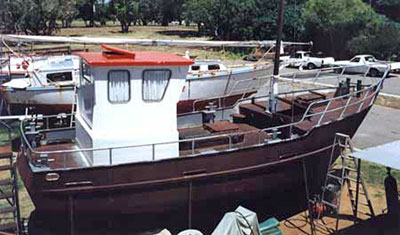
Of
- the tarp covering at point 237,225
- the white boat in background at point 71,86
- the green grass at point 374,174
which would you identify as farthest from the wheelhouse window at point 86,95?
the green grass at point 374,174

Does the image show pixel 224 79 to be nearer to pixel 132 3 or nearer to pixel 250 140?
pixel 250 140

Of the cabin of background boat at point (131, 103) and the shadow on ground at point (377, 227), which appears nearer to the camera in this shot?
the cabin of background boat at point (131, 103)

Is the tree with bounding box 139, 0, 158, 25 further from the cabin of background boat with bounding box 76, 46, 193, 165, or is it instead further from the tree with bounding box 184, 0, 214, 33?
the cabin of background boat with bounding box 76, 46, 193, 165

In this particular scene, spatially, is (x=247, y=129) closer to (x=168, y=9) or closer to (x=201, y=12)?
(x=201, y=12)

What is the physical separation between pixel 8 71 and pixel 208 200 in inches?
448

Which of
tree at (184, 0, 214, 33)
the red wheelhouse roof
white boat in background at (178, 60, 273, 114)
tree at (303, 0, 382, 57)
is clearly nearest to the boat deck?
the red wheelhouse roof

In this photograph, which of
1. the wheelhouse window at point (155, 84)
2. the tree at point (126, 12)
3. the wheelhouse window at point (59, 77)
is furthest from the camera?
the tree at point (126, 12)

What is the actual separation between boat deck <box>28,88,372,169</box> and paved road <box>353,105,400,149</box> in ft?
9.19

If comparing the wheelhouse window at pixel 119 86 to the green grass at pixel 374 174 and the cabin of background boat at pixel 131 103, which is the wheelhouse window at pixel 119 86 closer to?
the cabin of background boat at pixel 131 103

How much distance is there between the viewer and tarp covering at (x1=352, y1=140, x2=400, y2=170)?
7.76 metres

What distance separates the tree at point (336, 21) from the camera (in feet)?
104

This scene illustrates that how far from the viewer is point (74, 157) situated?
9328 mm

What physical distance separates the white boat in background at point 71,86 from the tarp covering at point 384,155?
5739 mm

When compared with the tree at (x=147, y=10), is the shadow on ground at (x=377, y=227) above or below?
below
